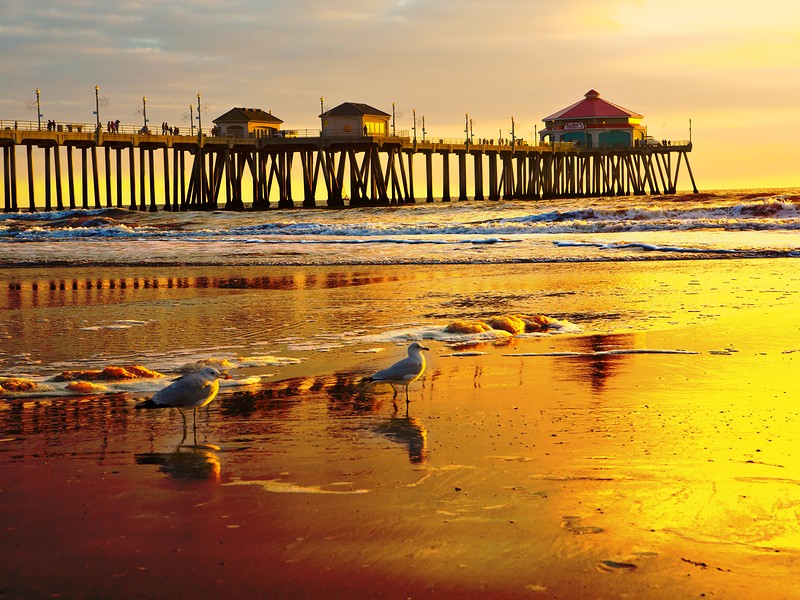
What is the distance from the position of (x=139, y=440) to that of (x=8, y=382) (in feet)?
7.70

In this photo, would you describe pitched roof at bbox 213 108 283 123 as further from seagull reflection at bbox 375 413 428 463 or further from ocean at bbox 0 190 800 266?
seagull reflection at bbox 375 413 428 463

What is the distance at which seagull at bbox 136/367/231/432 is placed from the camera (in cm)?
665

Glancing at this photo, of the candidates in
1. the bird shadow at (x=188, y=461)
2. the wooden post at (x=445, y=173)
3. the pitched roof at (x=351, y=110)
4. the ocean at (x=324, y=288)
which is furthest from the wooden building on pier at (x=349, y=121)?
the bird shadow at (x=188, y=461)

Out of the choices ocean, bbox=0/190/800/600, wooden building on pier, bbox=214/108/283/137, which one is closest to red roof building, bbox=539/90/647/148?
wooden building on pier, bbox=214/108/283/137

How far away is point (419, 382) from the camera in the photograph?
8.63 m

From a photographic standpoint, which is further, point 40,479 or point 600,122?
point 600,122

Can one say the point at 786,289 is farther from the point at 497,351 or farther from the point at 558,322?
the point at 497,351

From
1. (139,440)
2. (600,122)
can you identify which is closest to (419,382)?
(139,440)

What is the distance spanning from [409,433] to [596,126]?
86.9 m

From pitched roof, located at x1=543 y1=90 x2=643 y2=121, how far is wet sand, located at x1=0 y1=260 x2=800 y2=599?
8227cm

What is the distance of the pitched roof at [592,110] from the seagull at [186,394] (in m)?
86.8

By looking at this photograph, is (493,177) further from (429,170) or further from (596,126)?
(596,126)

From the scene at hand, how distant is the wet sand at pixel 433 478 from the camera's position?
4281mm

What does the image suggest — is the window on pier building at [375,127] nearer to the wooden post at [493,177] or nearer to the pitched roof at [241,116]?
the pitched roof at [241,116]
